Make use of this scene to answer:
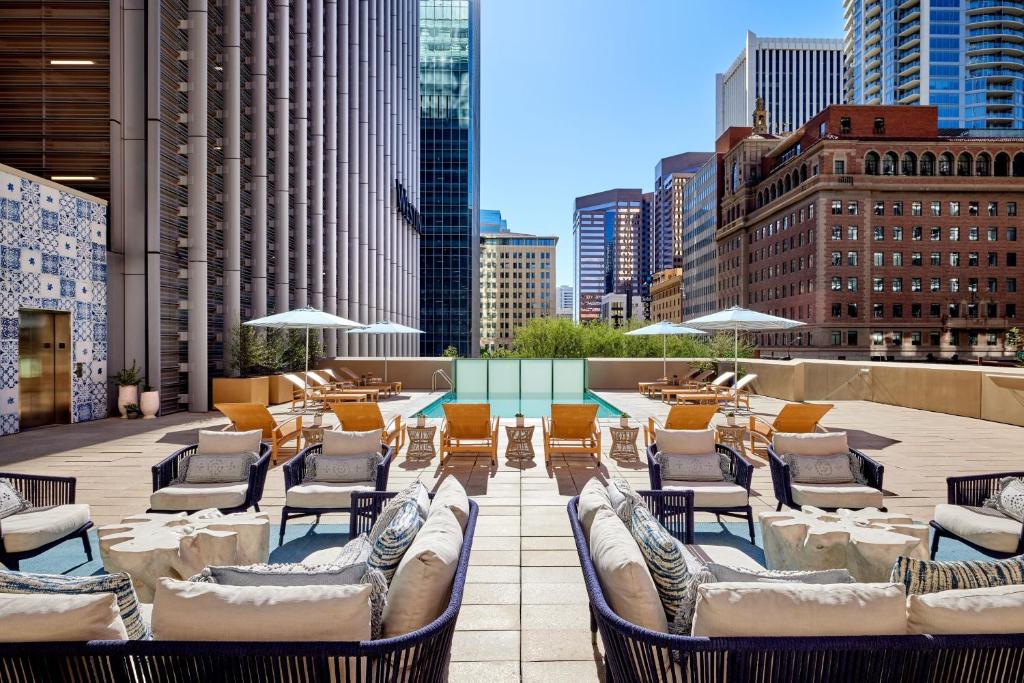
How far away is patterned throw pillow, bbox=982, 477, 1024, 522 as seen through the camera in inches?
164

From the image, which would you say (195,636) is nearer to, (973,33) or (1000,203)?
(1000,203)

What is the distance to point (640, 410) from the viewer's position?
13680 mm

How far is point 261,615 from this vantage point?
1.95 metres

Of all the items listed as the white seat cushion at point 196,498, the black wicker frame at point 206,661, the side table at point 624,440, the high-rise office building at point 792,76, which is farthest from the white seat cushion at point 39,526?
the high-rise office building at point 792,76

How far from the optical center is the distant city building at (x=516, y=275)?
12069cm

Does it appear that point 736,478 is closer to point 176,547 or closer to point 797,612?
point 797,612

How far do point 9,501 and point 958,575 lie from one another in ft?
20.4

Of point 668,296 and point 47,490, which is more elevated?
point 668,296

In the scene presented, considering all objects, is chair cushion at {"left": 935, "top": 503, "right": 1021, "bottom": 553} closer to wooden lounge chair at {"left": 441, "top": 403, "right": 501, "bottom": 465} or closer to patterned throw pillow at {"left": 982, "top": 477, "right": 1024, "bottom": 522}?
patterned throw pillow at {"left": 982, "top": 477, "right": 1024, "bottom": 522}

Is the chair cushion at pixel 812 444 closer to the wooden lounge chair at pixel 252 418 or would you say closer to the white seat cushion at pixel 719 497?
the white seat cushion at pixel 719 497

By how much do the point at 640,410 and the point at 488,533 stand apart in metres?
9.27

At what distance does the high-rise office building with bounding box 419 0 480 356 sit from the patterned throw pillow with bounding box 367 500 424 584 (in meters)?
61.4

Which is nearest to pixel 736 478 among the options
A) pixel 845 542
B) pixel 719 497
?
pixel 719 497

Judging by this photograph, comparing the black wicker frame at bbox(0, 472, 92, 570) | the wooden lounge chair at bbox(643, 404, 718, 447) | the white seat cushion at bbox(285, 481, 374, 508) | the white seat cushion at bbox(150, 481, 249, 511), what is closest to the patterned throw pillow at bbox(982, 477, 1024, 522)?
the wooden lounge chair at bbox(643, 404, 718, 447)
